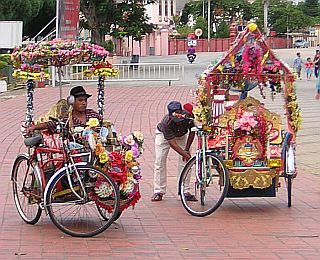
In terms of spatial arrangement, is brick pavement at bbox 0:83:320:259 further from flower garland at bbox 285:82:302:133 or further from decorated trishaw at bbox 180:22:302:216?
flower garland at bbox 285:82:302:133

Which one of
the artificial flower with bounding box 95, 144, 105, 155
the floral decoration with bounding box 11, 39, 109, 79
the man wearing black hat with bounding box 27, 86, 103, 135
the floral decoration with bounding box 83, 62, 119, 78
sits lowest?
the artificial flower with bounding box 95, 144, 105, 155

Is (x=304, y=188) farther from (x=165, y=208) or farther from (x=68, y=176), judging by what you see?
(x=68, y=176)

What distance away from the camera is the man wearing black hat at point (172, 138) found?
926 cm

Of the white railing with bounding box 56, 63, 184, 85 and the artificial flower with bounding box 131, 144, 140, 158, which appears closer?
the artificial flower with bounding box 131, 144, 140, 158

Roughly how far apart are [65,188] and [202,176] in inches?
69.7

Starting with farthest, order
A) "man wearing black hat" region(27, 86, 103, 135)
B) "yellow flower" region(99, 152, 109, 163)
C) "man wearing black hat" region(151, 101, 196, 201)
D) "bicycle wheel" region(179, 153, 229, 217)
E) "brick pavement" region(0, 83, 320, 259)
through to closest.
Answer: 1. "man wearing black hat" region(151, 101, 196, 201)
2. "bicycle wheel" region(179, 153, 229, 217)
3. "man wearing black hat" region(27, 86, 103, 135)
4. "yellow flower" region(99, 152, 109, 163)
5. "brick pavement" region(0, 83, 320, 259)

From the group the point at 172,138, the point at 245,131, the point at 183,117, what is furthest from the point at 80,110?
the point at 245,131

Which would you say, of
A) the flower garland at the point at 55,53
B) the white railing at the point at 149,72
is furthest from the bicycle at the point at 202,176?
the white railing at the point at 149,72

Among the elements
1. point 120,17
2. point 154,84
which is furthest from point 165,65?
point 120,17

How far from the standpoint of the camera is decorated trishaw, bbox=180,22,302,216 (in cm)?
895

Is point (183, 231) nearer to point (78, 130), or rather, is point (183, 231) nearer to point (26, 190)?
point (78, 130)

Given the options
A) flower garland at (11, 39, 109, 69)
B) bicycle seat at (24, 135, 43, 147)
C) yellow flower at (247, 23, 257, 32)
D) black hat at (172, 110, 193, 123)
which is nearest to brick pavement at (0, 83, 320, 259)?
bicycle seat at (24, 135, 43, 147)

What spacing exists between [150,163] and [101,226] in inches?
192

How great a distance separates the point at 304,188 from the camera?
10.7m
